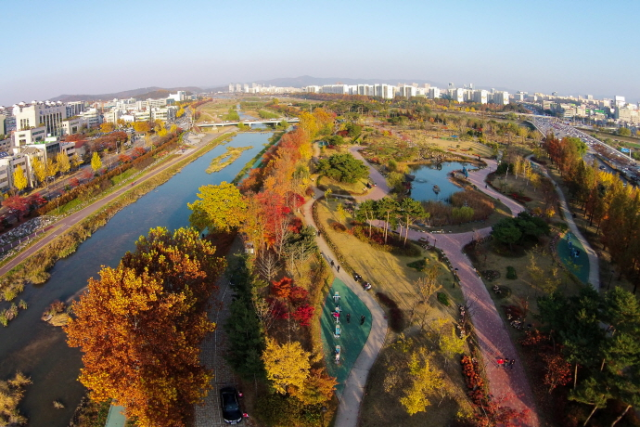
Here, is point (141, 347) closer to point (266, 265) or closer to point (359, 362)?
point (359, 362)

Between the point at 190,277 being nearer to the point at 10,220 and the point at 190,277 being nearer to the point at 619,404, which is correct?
the point at 619,404

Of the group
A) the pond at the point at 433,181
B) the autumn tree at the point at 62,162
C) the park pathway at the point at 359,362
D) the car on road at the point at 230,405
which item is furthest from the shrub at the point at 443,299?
the autumn tree at the point at 62,162

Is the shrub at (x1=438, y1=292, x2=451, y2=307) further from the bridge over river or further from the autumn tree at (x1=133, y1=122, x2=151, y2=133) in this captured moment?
the bridge over river

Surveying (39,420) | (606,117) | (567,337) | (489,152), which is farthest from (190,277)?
(606,117)

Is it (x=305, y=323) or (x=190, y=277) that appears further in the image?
(x=305, y=323)

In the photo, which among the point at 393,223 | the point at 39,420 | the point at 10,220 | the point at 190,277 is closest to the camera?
the point at 39,420

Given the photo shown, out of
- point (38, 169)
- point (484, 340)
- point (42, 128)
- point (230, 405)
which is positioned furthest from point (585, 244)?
point (42, 128)

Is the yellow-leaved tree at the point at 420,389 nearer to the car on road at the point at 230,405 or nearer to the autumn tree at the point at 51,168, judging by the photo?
the car on road at the point at 230,405

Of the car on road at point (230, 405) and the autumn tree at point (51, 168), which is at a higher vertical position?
the autumn tree at point (51, 168)

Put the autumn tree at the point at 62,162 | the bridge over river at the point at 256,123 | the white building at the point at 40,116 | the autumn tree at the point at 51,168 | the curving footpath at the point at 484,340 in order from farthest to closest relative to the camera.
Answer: the bridge over river at the point at 256,123, the white building at the point at 40,116, the autumn tree at the point at 62,162, the autumn tree at the point at 51,168, the curving footpath at the point at 484,340
